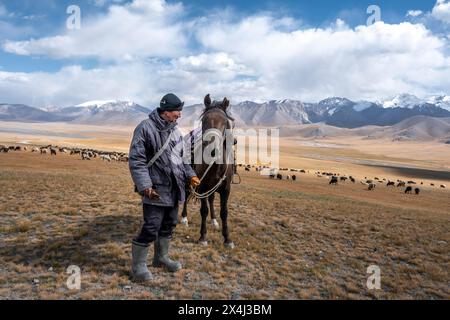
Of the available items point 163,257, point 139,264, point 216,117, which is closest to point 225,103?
point 216,117

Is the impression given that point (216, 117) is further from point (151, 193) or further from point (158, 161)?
point (151, 193)

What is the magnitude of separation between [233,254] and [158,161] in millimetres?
3642

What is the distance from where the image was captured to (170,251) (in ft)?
27.8

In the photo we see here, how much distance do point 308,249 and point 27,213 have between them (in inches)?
359

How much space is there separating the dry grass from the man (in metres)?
0.99

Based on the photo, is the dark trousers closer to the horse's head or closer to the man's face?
the man's face

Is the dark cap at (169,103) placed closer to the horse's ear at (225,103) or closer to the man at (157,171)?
the man at (157,171)

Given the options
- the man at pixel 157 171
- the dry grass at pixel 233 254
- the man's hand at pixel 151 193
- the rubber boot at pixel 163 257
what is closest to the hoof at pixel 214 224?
the dry grass at pixel 233 254

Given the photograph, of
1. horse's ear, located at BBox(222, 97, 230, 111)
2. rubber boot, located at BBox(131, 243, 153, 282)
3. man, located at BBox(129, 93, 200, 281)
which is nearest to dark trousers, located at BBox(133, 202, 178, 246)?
man, located at BBox(129, 93, 200, 281)

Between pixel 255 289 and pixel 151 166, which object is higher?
pixel 151 166

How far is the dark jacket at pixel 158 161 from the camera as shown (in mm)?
6031

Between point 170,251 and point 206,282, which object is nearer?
point 206,282
